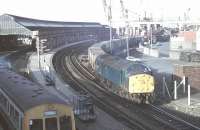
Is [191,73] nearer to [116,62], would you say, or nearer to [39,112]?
[116,62]

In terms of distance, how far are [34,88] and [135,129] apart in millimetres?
7699

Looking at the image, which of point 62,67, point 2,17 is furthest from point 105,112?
point 2,17

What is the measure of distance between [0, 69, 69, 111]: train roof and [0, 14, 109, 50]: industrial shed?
1971 cm

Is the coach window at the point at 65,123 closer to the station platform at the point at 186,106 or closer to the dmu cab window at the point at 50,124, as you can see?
the dmu cab window at the point at 50,124

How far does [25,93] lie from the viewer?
19.6 metres

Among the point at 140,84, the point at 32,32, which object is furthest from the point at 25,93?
the point at 32,32

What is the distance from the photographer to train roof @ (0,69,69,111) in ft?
58.5

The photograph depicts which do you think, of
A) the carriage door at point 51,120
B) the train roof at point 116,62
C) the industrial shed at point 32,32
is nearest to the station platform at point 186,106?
the train roof at point 116,62

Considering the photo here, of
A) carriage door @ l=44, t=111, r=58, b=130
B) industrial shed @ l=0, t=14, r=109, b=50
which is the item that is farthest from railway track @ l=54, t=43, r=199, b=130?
carriage door @ l=44, t=111, r=58, b=130

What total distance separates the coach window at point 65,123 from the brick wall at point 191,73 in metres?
23.1

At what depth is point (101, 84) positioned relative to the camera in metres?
43.3

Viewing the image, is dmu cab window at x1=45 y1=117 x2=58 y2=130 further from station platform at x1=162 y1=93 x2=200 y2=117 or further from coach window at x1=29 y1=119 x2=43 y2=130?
station platform at x1=162 y1=93 x2=200 y2=117

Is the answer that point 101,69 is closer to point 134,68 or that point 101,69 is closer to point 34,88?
point 134,68

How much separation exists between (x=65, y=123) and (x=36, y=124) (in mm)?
1311
